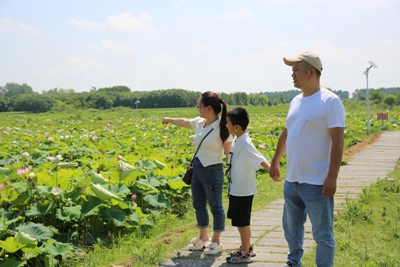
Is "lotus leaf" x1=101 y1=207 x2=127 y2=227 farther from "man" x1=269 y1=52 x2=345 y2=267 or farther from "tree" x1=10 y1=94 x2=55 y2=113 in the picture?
"tree" x1=10 y1=94 x2=55 y2=113

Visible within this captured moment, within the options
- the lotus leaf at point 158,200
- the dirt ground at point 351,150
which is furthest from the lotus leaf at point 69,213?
the lotus leaf at point 158,200

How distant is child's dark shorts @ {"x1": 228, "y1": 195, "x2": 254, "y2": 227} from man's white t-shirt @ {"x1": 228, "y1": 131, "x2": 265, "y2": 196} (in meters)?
0.05

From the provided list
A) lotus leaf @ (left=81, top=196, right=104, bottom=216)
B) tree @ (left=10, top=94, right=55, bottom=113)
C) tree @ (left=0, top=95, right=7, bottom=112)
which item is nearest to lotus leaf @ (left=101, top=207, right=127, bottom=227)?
lotus leaf @ (left=81, top=196, right=104, bottom=216)

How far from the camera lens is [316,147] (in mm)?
2916

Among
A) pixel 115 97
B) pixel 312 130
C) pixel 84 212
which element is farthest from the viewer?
pixel 115 97

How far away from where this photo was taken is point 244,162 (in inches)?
140

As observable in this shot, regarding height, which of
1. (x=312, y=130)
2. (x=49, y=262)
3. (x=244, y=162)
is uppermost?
(x=312, y=130)

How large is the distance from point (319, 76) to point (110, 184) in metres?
3.02

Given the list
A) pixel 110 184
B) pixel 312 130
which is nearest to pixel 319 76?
pixel 312 130

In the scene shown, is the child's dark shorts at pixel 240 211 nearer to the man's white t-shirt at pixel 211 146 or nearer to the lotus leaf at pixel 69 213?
the man's white t-shirt at pixel 211 146

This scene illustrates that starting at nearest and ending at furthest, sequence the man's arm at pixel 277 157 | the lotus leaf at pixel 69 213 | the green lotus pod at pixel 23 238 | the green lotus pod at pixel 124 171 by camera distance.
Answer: the man's arm at pixel 277 157, the green lotus pod at pixel 23 238, the lotus leaf at pixel 69 213, the green lotus pod at pixel 124 171

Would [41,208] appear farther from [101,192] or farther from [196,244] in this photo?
[196,244]

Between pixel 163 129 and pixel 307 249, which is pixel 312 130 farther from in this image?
pixel 163 129

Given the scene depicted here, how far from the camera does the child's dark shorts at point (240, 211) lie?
355 cm
